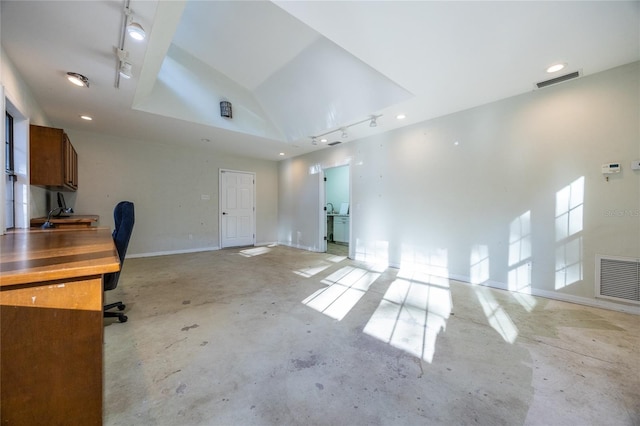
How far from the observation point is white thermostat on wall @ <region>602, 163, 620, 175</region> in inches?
98.9

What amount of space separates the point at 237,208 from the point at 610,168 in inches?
267

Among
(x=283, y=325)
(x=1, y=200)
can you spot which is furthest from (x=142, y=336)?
(x=1, y=200)

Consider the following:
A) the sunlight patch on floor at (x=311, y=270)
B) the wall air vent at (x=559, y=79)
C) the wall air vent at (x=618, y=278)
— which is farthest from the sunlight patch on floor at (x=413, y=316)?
the wall air vent at (x=559, y=79)

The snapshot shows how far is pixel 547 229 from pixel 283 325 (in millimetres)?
3318

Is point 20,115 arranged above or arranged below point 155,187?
above

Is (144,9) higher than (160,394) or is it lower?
higher

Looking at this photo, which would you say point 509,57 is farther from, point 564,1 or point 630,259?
point 630,259

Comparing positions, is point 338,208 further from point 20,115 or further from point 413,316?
point 20,115

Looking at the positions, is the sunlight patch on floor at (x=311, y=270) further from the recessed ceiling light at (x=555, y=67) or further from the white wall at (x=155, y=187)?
the recessed ceiling light at (x=555, y=67)

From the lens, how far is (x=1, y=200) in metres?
2.01

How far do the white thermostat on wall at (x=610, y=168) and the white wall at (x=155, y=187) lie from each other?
21.8ft

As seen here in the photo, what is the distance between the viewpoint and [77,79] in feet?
8.79

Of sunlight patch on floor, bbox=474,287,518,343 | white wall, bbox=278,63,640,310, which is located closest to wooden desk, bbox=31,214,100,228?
white wall, bbox=278,63,640,310

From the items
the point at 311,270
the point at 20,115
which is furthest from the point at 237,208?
the point at 20,115
